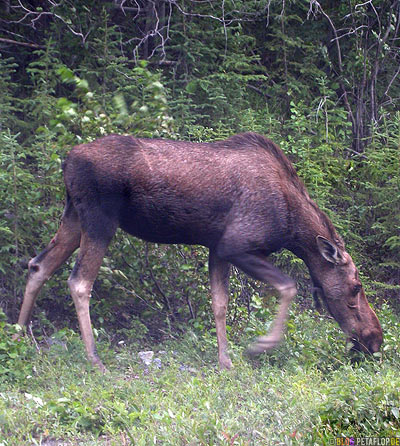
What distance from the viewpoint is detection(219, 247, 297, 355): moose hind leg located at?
6512mm

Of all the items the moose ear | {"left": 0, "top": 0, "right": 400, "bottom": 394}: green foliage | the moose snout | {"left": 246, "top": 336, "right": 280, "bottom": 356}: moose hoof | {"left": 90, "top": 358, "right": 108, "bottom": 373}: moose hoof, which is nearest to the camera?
{"left": 90, "top": 358, "right": 108, "bottom": 373}: moose hoof

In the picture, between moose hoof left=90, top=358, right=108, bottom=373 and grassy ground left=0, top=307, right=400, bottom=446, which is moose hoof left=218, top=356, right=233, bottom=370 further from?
moose hoof left=90, top=358, right=108, bottom=373

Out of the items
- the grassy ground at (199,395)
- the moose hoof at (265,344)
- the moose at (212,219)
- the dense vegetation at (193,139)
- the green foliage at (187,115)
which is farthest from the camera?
the green foliage at (187,115)

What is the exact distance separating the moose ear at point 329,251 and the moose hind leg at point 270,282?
1.77 feet

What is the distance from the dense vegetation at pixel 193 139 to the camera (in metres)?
5.88

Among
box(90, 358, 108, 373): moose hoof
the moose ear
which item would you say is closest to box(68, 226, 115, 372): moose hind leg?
box(90, 358, 108, 373): moose hoof

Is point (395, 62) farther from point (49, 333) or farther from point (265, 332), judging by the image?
point (49, 333)

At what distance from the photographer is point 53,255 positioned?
7.20 m

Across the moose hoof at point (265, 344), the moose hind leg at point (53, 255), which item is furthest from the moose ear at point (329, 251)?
the moose hind leg at point (53, 255)

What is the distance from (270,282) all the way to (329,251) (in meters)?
0.73

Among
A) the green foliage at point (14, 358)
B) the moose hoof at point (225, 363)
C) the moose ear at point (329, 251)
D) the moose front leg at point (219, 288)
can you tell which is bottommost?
the moose hoof at point (225, 363)

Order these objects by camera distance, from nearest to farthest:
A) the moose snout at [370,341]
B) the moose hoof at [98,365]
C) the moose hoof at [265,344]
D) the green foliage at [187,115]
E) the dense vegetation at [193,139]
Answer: the dense vegetation at [193,139] < the moose hoof at [98,365] < the moose hoof at [265,344] < the moose snout at [370,341] < the green foliage at [187,115]

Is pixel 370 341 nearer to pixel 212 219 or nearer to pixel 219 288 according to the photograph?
pixel 219 288

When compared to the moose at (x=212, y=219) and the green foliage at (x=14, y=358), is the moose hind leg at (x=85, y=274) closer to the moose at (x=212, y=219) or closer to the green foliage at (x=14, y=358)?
the moose at (x=212, y=219)
